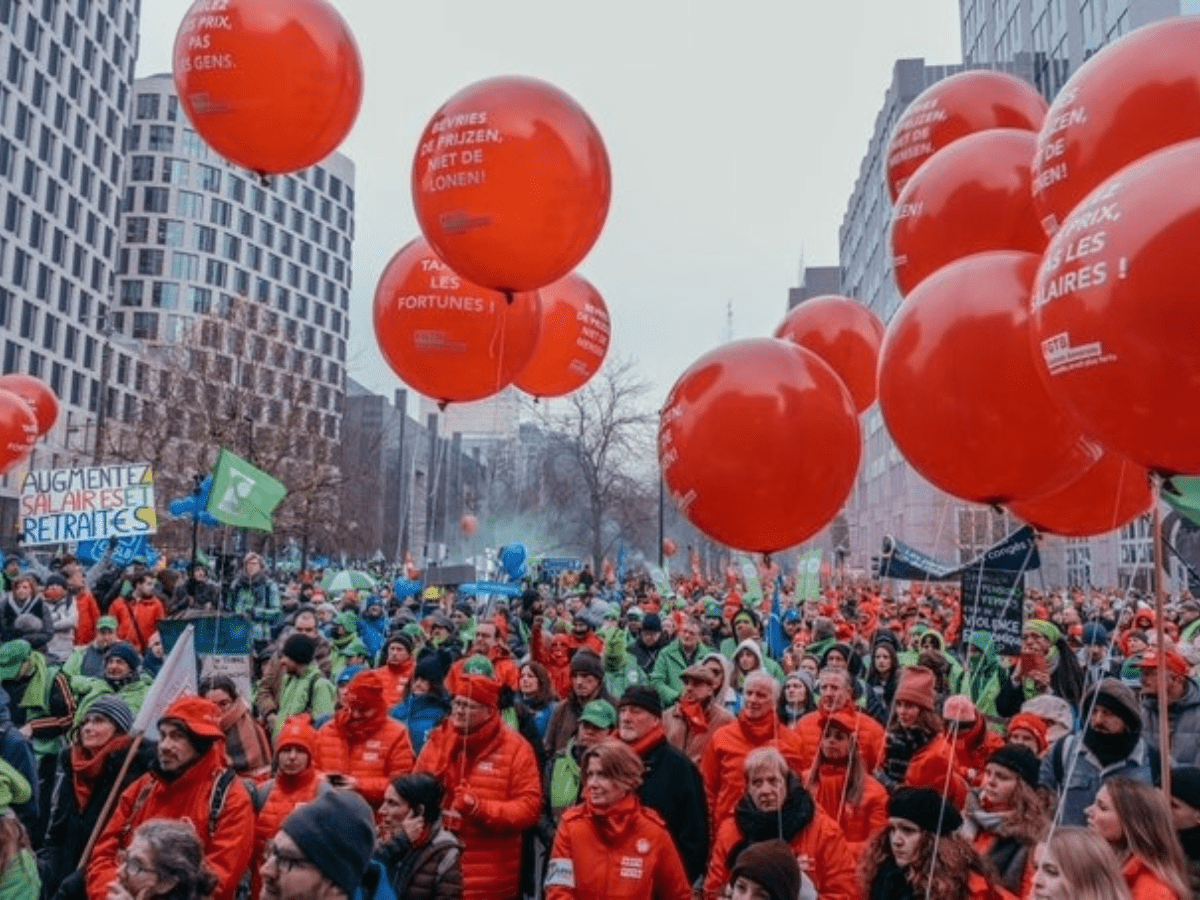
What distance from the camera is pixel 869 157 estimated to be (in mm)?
58219

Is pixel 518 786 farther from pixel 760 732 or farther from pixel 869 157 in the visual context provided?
pixel 869 157

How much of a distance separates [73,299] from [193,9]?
193 ft

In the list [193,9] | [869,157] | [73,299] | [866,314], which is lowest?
[866,314]

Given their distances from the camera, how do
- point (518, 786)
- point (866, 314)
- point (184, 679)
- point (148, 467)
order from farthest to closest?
point (148, 467), point (866, 314), point (184, 679), point (518, 786)

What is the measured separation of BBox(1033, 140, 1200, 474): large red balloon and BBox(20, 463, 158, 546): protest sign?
1133 centimetres

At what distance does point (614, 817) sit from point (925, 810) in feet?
3.84

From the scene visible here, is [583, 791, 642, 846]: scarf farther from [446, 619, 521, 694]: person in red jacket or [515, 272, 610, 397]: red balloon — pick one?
[515, 272, 610, 397]: red balloon

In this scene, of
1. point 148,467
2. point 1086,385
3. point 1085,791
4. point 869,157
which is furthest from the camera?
point 869,157

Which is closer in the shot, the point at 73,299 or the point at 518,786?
the point at 518,786

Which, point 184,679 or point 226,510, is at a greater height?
point 226,510

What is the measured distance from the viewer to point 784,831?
4.17 m

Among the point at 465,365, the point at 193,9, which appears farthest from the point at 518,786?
the point at 193,9

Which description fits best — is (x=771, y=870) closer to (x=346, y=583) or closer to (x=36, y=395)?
(x=36, y=395)

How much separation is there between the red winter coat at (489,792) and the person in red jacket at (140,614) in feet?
22.5
